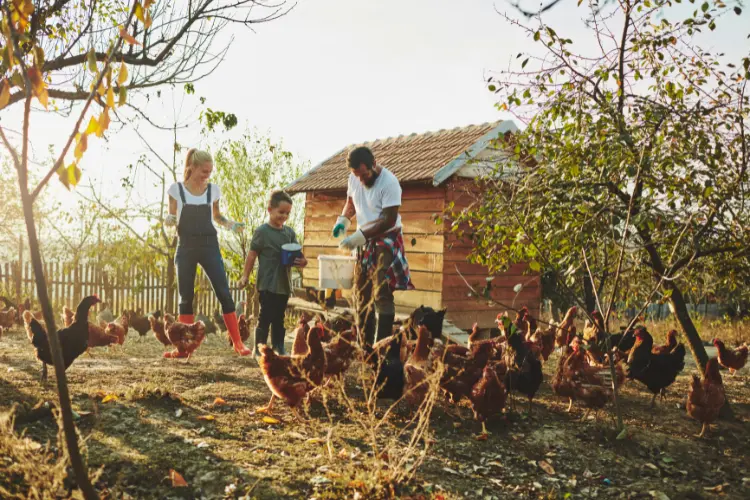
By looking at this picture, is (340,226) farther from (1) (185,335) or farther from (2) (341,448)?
(2) (341,448)

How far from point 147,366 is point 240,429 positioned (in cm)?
275

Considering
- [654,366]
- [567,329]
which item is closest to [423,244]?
[567,329]

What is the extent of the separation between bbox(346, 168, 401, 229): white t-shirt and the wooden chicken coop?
3177mm

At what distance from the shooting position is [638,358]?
4867 millimetres

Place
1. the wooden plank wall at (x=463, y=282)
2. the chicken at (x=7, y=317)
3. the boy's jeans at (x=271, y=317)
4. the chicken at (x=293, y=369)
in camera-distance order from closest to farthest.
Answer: the chicken at (x=293, y=369) < the boy's jeans at (x=271, y=317) < the chicken at (x=7, y=317) < the wooden plank wall at (x=463, y=282)

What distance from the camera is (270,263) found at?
5.78 metres

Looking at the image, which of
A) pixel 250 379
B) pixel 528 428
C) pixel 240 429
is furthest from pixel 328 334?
pixel 528 428

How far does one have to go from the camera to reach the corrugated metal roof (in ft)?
30.4

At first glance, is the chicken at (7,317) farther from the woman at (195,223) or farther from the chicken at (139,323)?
the woman at (195,223)

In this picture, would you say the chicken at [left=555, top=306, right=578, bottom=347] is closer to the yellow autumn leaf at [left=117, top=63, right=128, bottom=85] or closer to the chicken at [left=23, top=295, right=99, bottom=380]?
the chicken at [left=23, top=295, right=99, bottom=380]

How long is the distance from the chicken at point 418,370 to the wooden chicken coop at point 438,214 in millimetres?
4001

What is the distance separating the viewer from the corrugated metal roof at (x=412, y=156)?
9254 millimetres

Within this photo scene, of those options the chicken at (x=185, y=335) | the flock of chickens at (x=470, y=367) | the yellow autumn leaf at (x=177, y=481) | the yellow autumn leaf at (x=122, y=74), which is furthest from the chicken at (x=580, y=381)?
the yellow autumn leaf at (x=122, y=74)

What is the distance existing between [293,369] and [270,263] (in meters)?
1.98
